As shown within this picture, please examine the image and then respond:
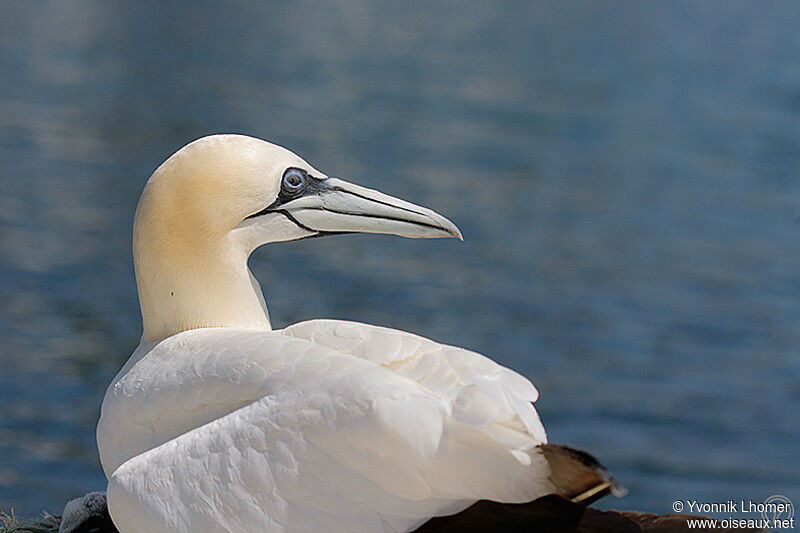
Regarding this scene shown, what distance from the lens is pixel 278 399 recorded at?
11.5ft

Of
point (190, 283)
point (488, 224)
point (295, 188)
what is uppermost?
point (295, 188)

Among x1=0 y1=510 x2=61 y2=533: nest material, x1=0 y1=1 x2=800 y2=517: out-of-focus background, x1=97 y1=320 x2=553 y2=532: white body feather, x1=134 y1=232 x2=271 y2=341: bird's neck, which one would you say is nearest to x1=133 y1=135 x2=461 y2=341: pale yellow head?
x1=134 y1=232 x2=271 y2=341: bird's neck

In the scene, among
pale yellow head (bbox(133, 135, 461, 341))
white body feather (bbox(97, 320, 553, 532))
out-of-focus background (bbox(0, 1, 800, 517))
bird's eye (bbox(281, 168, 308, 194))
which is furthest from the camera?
out-of-focus background (bbox(0, 1, 800, 517))

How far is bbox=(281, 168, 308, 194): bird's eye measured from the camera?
14.3 feet

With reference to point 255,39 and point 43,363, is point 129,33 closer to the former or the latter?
point 255,39

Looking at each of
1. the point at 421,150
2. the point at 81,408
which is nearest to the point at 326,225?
the point at 81,408

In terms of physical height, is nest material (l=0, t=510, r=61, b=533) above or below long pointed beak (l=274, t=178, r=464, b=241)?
below

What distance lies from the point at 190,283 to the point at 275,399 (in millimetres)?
912

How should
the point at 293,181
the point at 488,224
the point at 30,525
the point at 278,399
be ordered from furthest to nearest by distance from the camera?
1. the point at 488,224
2. the point at 30,525
3. the point at 293,181
4. the point at 278,399

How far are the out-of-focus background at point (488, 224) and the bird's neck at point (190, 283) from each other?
4.95 metres

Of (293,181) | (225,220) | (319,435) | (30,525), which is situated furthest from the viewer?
(30,525)

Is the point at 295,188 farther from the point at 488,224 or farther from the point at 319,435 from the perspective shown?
the point at 488,224

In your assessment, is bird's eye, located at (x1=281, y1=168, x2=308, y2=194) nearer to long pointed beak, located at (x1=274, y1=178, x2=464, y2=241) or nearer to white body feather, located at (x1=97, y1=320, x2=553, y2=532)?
long pointed beak, located at (x1=274, y1=178, x2=464, y2=241)

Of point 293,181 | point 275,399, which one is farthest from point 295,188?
point 275,399
